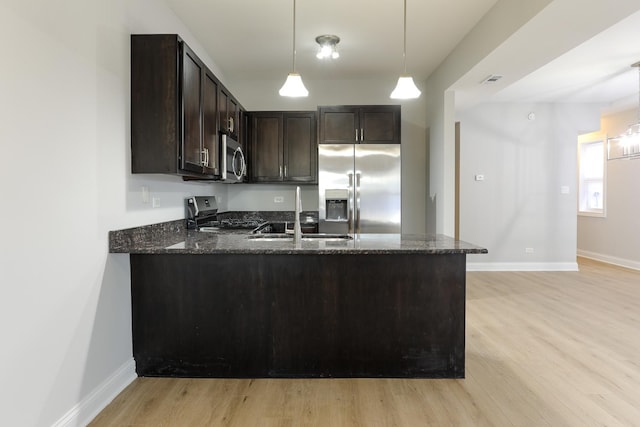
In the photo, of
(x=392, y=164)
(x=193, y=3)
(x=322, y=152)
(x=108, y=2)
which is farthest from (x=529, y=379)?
(x=193, y=3)

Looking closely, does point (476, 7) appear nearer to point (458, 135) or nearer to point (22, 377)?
point (458, 135)

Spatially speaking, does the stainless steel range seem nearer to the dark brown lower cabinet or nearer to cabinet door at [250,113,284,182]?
cabinet door at [250,113,284,182]

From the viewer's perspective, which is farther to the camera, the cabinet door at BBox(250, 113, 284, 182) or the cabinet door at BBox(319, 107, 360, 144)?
the cabinet door at BBox(250, 113, 284, 182)

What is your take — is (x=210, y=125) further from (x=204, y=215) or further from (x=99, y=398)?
(x=99, y=398)

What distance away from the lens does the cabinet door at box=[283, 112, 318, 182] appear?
4.68 metres

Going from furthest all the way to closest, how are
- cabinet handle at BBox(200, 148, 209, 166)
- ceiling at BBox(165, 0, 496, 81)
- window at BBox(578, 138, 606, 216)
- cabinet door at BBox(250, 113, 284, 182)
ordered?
Answer: window at BBox(578, 138, 606, 216) < cabinet door at BBox(250, 113, 284, 182) < ceiling at BBox(165, 0, 496, 81) < cabinet handle at BBox(200, 148, 209, 166)

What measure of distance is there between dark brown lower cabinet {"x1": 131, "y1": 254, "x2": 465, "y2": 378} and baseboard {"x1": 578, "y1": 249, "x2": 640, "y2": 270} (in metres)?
5.37

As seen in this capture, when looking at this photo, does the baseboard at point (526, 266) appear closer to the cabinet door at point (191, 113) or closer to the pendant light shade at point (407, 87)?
the pendant light shade at point (407, 87)

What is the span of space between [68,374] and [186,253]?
2.59 feet

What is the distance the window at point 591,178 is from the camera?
6.69 meters

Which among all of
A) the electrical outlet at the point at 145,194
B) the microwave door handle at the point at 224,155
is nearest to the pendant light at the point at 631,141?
the microwave door handle at the point at 224,155

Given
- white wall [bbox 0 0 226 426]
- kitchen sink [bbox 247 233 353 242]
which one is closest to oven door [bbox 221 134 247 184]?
kitchen sink [bbox 247 233 353 242]

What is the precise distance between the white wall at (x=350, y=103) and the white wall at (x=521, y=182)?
1.14 metres

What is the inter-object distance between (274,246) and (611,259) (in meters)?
6.67
